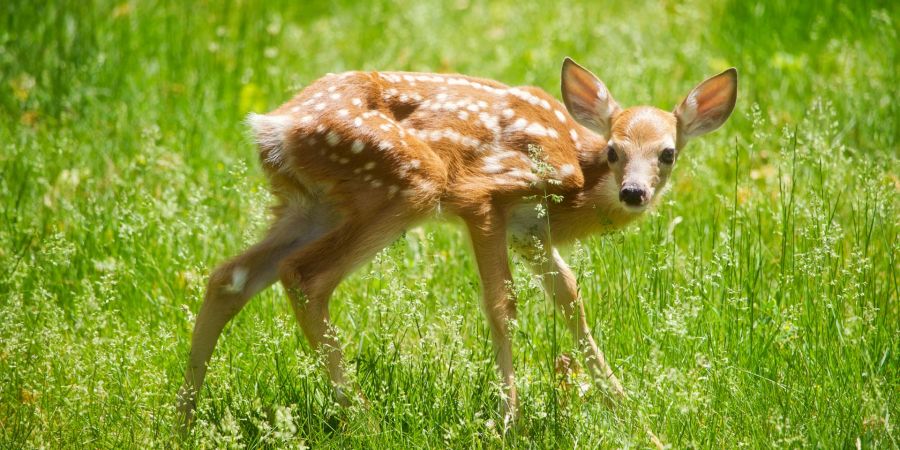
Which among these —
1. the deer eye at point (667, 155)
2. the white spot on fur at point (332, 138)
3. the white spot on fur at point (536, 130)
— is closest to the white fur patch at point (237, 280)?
the white spot on fur at point (332, 138)

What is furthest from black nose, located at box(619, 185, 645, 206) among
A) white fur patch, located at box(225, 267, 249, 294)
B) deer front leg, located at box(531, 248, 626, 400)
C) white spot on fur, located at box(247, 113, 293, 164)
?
white fur patch, located at box(225, 267, 249, 294)

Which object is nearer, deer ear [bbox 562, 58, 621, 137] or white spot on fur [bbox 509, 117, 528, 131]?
white spot on fur [bbox 509, 117, 528, 131]

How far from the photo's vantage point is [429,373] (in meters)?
3.67

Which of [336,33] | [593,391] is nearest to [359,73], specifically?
[593,391]

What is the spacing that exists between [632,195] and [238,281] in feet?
4.60

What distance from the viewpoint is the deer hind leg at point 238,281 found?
12.7ft

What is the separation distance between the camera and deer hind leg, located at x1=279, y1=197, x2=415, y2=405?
12.6 feet

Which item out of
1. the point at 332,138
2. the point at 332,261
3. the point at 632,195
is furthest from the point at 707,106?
the point at 332,261

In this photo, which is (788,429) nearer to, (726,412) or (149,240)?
(726,412)

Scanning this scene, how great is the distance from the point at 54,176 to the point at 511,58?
2922 millimetres

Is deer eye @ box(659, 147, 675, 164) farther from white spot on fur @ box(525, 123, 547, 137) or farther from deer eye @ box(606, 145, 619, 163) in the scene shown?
white spot on fur @ box(525, 123, 547, 137)

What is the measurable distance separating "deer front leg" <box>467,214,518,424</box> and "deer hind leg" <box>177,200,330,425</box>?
551 millimetres

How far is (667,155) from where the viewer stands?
13.6ft

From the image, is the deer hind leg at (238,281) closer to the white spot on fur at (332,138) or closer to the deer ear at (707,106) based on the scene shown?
the white spot on fur at (332,138)
